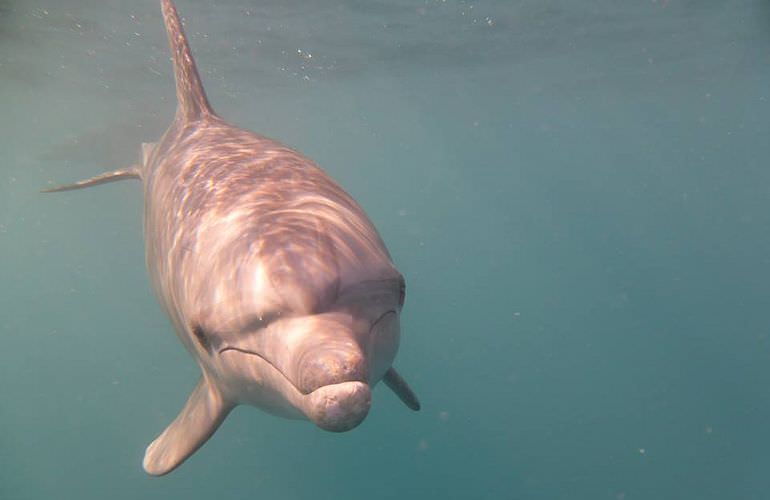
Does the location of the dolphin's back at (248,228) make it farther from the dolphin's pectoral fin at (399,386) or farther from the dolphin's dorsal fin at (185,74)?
the dolphin's pectoral fin at (399,386)

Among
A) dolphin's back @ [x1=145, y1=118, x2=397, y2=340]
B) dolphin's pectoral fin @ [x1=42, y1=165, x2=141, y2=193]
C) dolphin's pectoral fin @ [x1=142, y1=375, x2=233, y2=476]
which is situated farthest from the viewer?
dolphin's pectoral fin @ [x1=42, y1=165, x2=141, y2=193]

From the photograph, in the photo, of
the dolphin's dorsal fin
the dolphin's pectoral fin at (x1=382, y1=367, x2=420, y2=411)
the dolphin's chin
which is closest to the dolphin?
the dolphin's chin

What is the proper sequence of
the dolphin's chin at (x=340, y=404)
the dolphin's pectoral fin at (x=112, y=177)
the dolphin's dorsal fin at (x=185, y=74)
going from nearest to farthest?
the dolphin's chin at (x=340, y=404) → the dolphin's dorsal fin at (x=185, y=74) → the dolphin's pectoral fin at (x=112, y=177)

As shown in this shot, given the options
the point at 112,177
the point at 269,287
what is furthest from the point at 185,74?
the point at 269,287

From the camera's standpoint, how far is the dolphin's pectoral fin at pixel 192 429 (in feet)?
15.8

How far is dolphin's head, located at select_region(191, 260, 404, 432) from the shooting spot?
255cm

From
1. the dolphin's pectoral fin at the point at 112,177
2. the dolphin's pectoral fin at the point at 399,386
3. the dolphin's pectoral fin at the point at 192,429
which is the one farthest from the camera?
the dolphin's pectoral fin at the point at 112,177

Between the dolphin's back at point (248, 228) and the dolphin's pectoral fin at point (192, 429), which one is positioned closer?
the dolphin's back at point (248, 228)

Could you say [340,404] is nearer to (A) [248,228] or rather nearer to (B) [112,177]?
(A) [248,228]

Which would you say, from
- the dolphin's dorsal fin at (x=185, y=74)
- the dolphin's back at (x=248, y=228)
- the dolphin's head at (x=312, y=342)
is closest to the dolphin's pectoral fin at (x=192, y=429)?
the dolphin's back at (x=248, y=228)

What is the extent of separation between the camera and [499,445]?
75.7ft

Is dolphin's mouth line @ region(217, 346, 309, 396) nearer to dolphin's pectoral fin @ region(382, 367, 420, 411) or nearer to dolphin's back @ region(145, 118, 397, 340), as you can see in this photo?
dolphin's back @ region(145, 118, 397, 340)

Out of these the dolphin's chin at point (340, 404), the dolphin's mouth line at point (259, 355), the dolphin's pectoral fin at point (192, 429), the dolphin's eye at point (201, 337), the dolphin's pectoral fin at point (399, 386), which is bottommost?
the dolphin's pectoral fin at point (399, 386)

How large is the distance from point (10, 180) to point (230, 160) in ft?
148
